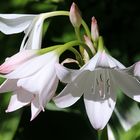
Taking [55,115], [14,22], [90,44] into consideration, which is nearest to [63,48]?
[90,44]

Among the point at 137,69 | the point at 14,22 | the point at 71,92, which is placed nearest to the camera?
the point at 137,69

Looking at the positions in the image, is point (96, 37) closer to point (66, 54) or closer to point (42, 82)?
point (42, 82)

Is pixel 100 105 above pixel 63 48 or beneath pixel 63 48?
beneath

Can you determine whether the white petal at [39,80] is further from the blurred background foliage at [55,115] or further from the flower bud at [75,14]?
the blurred background foliage at [55,115]

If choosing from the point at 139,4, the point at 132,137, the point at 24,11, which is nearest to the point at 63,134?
the point at 132,137

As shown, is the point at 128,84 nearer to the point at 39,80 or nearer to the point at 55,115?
the point at 39,80

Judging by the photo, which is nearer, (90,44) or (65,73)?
(65,73)

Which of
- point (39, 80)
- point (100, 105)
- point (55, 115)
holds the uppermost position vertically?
point (39, 80)

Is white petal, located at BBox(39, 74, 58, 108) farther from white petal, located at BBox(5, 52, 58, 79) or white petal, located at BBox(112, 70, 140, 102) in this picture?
white petal, located at BBox(112, 70, 140, 102)
